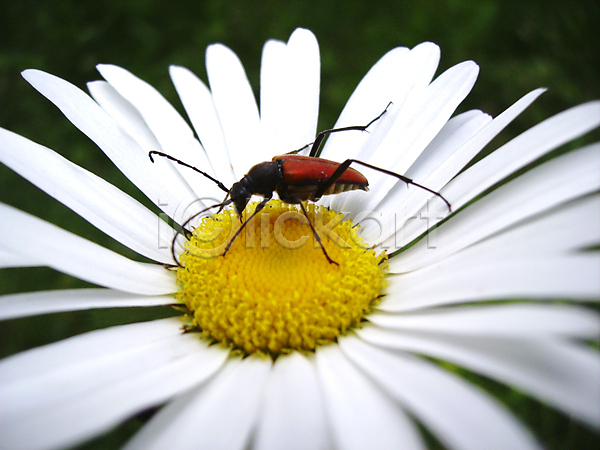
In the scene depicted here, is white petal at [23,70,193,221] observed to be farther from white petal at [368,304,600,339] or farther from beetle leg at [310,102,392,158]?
white petal at [368,304,600,339]

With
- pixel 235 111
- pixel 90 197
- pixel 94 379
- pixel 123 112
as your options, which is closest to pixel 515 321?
pixel 94 379

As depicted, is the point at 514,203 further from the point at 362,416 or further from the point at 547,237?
the point at 362,416

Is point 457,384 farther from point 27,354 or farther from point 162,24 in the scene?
point 162,24

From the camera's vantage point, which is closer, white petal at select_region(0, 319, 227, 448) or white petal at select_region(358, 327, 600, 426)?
white petal at select_region(358, 327, 600, 426)

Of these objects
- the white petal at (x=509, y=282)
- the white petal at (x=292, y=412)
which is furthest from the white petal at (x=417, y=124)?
the white petal at (x=292, y=412)

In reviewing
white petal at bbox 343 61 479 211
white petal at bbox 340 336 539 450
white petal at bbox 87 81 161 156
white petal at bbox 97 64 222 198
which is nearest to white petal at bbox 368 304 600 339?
white petal at bbox 340 336 539 450

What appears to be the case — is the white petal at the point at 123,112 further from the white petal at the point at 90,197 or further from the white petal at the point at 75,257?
the white petal at the point at 75,257
